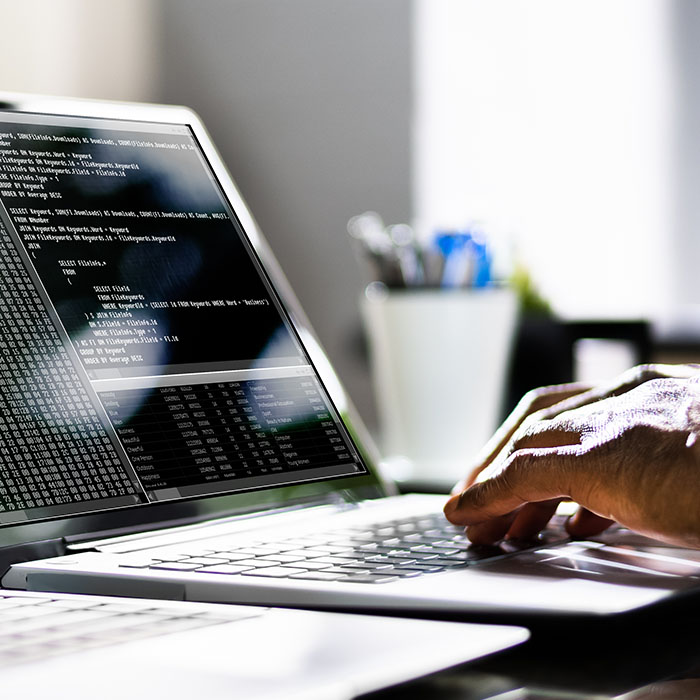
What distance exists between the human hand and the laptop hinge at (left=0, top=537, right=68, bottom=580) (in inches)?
7.8

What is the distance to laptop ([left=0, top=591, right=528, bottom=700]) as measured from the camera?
300 millimetres

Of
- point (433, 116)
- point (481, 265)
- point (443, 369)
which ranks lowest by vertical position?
point (443, 369)

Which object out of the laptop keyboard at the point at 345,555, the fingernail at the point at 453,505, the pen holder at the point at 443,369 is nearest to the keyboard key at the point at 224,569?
the laptop keyboard at the point at 345,555

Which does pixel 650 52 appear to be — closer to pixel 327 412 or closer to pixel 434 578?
pixel 327 412

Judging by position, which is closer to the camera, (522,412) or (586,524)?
(586,524)

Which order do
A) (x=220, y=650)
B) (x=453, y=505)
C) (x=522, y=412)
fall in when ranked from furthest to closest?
1. (x=522, y=412)
2. (x=453, y=505)
3. (x=220, y=650)

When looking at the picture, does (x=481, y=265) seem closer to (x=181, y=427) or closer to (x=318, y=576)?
(x=181, y=427)

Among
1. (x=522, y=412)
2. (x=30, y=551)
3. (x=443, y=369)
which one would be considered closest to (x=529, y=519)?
(x=522, y=412)

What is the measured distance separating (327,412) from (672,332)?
988 millimetres

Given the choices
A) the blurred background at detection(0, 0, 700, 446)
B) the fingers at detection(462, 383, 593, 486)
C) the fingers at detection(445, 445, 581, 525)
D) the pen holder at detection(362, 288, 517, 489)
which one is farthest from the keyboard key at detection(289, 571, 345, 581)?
the blurred background at detection(0, 0, 700, 446)

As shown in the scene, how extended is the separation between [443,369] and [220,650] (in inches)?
32.8

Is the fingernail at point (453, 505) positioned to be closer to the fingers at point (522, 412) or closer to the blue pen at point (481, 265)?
the fingers at point (522, 412)

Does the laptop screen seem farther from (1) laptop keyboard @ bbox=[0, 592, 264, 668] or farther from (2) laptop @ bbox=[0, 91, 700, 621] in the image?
(1) laptop keyboard @ bbox=[0, 592, 264, 668]

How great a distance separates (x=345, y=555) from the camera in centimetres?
51
